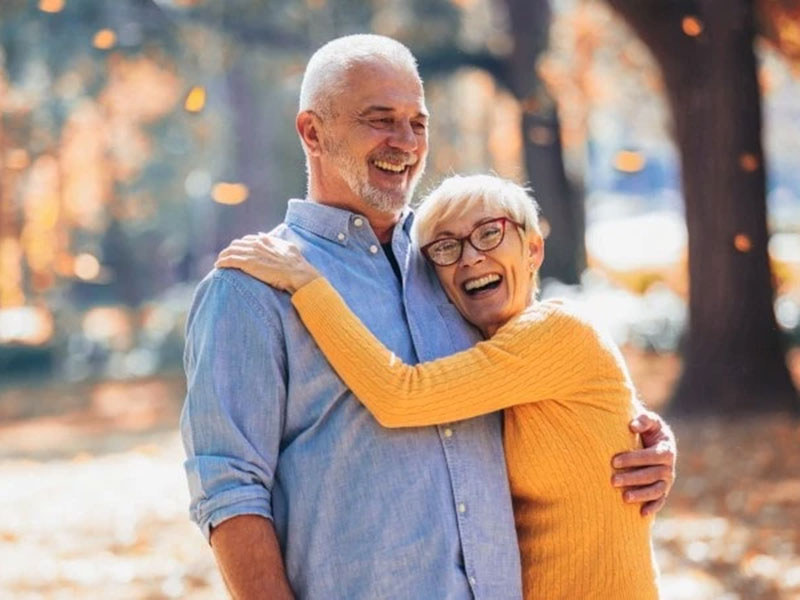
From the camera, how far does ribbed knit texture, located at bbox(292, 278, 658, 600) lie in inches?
121

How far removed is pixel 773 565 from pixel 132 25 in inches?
496

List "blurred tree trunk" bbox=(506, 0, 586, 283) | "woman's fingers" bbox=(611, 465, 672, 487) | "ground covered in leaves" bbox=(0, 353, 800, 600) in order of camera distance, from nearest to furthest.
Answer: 1. "woman's fingers" bbox=(611, 465, 672, 487)
2. "ground covered in leaves" bbox=(0, 353, 800, 600)
3. "blurred tree trunk" bbox=(506, 0, 586, 283)

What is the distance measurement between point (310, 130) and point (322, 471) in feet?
2.89

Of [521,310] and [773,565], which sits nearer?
[521,310]

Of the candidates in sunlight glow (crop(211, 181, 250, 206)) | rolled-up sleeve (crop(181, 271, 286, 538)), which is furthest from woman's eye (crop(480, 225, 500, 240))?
sunlight glow (crop(211, 181, 250, 206))

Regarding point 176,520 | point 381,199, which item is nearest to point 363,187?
point 381,199

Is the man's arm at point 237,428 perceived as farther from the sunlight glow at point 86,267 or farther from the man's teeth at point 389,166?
the sunlight glow at point 86,267

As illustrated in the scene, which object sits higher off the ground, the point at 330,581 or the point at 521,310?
the point at 521,310

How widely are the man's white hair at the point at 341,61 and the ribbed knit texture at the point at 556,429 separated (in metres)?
0.51

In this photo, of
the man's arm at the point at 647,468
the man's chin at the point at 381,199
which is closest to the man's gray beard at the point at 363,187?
the man's chin at the point at 381,199

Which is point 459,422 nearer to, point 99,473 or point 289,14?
point 99,473

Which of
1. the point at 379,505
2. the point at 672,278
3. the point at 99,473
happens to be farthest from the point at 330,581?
the point at 672,278

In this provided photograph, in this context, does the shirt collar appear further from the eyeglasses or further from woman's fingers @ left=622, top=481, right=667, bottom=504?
woman's fingers @ left=622, top=481, right=667, bottom=504

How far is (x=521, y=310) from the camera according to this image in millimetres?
3355
